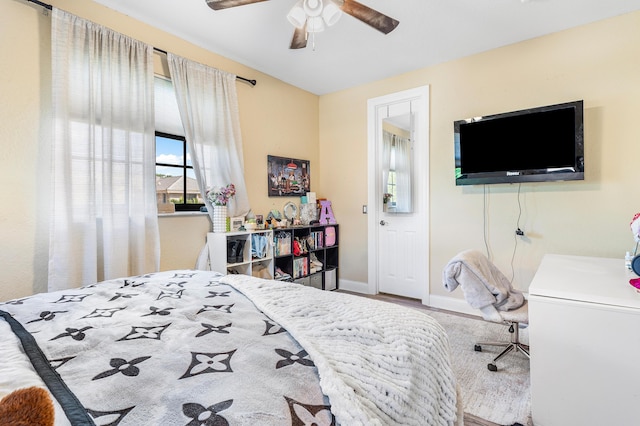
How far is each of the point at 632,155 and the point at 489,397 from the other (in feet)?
7.58

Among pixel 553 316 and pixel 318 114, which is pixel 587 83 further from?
pixel 318 114

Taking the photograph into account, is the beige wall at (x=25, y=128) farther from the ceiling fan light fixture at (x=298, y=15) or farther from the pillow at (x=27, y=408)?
the pillow at (x=27, y=408)

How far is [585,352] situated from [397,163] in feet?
8.90

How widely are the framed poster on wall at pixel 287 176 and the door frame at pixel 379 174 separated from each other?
87 centimetres

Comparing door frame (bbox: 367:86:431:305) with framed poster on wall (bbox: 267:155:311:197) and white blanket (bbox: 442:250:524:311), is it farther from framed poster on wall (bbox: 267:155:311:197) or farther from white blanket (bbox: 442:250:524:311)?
white blanket (bbox: 442:250:524:311)

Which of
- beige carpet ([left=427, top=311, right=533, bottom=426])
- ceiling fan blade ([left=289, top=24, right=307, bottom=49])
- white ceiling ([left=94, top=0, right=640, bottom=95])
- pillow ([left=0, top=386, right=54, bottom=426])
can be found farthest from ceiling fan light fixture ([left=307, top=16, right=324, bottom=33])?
beige carpet ([left=427, top=311, right=533, bottom=426])

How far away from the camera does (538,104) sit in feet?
9.57

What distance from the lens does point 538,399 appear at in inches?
63.6

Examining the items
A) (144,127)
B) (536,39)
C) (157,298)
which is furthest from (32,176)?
(536,39)

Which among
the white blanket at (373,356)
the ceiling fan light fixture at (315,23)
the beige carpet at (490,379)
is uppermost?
the ceiling fan light fixture at (315,23)

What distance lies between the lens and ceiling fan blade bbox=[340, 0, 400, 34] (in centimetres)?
192

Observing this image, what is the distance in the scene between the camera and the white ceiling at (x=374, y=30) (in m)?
2.44

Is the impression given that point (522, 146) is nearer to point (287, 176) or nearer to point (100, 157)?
point (287, 176)

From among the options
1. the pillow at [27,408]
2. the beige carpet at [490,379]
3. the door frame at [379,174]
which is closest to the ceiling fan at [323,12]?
the door frame at [379,174]
